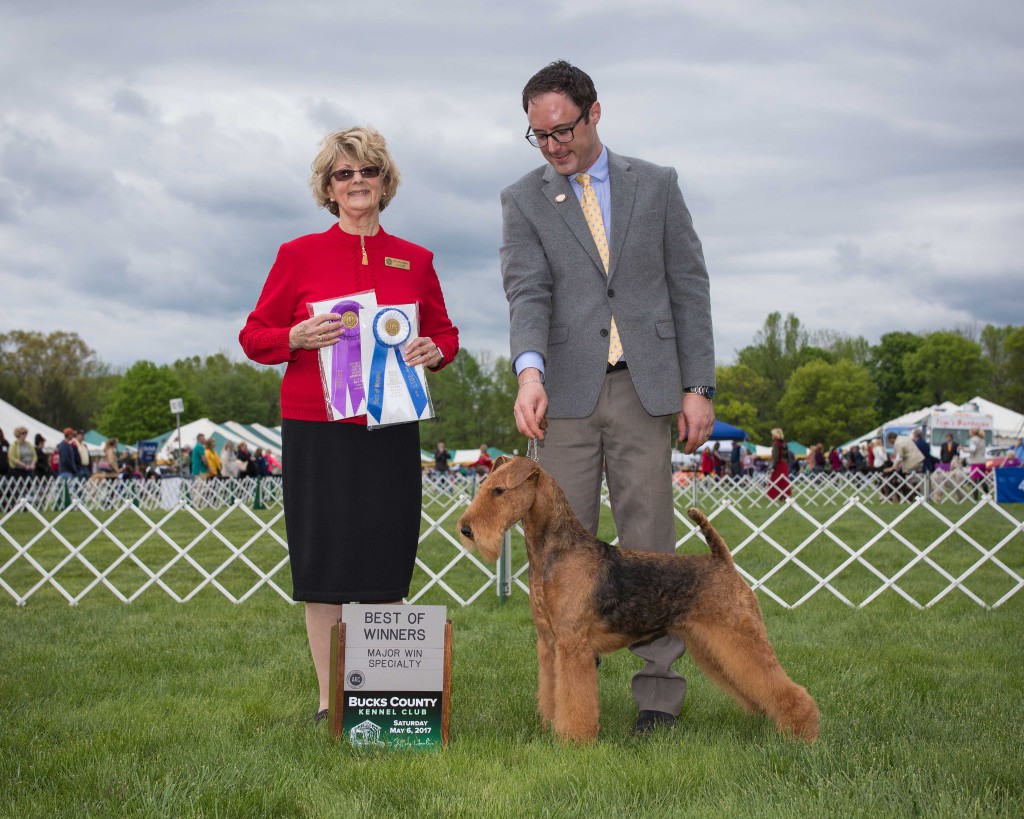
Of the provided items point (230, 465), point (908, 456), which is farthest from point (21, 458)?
point (908, 456)

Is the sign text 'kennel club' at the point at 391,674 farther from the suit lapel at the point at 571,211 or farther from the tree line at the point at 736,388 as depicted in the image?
the tree line at the point at 736,388

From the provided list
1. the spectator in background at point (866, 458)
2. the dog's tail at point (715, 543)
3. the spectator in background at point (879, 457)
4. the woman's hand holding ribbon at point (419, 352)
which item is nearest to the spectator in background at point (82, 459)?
the woman's hand holding ribbon at point (419, 352)

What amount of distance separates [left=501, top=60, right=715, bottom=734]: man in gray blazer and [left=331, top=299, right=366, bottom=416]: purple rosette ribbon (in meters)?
0.60

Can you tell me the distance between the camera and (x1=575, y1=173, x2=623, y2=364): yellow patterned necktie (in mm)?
3389

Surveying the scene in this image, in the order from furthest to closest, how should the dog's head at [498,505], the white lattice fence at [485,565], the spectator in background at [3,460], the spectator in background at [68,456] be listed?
1. the spectator in background at [68,456]
2. the spectator in background at [3,460]
3. the white lattice fence at [485,565]
4. the dog's head at [498,505]

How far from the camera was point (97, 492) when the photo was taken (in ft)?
55.5

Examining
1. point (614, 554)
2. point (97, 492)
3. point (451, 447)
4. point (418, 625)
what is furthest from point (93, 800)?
point (451, 447)

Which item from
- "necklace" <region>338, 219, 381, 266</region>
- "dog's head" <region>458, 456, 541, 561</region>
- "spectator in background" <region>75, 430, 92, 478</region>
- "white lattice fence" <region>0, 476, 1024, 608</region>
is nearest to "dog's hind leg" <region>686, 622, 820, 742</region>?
"dog's head" <region>458, 456, 541, 561</region>

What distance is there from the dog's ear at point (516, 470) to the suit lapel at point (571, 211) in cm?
85

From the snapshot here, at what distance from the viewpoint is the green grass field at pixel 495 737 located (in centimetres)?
254

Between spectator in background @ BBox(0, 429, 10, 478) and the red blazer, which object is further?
spectator in background @ BBox(0, 429, 10, 478)

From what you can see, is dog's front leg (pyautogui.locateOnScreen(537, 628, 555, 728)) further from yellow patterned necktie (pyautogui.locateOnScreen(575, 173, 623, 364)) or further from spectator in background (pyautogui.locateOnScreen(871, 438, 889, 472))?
spectator in background (pyautogui.locateOnScreen(871, 438, 889, 472))

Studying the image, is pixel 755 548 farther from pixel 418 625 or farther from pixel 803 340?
pixel 803 340

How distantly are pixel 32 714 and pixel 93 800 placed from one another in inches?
47.3
